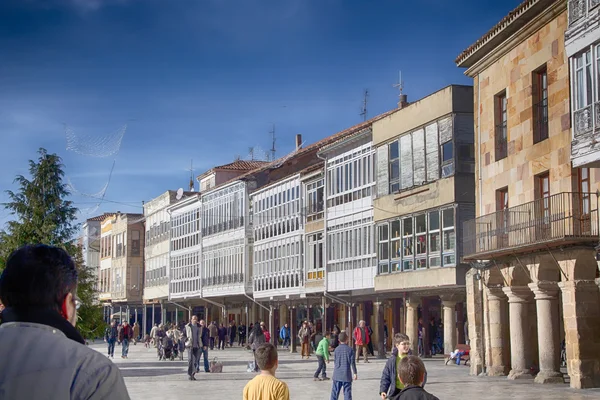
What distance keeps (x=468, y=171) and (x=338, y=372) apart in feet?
69.6

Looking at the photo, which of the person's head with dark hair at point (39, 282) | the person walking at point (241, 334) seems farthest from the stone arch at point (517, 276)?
the person walking at point (241, 334)

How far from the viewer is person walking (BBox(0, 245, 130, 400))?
92.6 inches

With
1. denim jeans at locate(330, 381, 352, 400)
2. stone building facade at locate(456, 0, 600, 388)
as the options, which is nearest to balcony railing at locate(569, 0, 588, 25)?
stone building facade at locate(456, 0, 600, 388)

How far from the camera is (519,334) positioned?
92.7 feet

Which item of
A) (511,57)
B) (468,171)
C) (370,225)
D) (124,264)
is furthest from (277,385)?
(124,264)

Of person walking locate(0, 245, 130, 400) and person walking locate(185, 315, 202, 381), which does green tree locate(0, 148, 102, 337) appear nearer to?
person walking locate(185, 315, 202, 381)

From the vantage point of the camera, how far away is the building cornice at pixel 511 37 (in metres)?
27.0

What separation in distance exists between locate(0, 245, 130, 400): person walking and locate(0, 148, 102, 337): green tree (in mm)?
32479

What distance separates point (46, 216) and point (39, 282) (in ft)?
109

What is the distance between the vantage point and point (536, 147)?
2797cm

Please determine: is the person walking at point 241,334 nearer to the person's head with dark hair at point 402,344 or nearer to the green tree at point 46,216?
the green tree at point 46,216

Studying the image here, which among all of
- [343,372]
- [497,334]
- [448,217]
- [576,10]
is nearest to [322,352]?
[497,334]

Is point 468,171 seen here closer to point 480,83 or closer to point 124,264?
point 480,83

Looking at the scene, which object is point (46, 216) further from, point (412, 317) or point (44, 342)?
point (44, 342)
